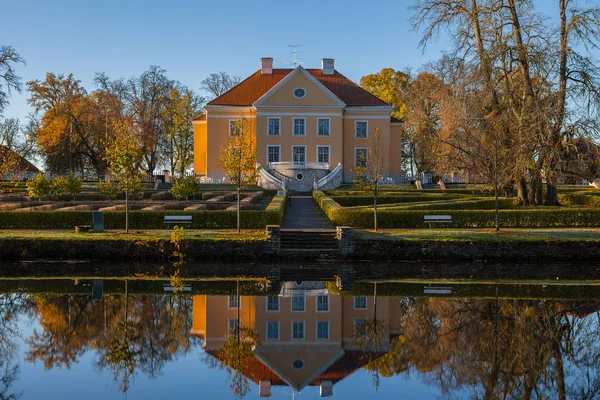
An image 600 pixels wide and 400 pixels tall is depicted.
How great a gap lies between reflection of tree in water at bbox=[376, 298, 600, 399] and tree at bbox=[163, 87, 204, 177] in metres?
44.1

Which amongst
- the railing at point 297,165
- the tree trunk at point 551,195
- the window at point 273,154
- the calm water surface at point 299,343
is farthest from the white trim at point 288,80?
the calm water surface at point 299,343

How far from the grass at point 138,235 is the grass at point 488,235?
3.39m

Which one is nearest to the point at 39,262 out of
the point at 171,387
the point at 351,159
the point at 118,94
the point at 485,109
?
the point at 171,387

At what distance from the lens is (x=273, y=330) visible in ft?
31.6

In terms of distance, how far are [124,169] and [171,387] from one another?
13572 millimetres

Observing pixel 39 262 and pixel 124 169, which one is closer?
pixel 39 262

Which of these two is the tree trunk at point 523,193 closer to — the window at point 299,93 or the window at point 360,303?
the window at point 360,303

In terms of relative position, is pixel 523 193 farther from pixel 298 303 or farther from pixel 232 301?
pixel 232 301

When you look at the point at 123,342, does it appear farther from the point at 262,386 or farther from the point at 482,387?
the point at 482,387

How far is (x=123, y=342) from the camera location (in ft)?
28.9

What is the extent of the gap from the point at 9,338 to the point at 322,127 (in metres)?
35.4

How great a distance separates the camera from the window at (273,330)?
934 cm

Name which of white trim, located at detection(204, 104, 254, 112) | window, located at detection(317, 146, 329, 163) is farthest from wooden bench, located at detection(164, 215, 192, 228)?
white trim, located at detection(204, 104, 254, 112)

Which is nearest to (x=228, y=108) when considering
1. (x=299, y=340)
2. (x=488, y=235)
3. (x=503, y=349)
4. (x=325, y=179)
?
(x=325, y=179)
